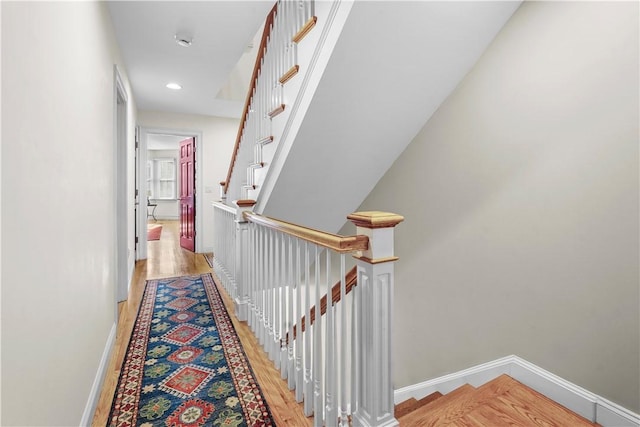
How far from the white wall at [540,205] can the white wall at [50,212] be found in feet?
6.67

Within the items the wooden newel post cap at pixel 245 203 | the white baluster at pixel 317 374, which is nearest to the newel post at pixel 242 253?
the wooden newel post cap at pixel 245 203

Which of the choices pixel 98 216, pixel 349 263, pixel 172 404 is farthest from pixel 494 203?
pixel 98 216

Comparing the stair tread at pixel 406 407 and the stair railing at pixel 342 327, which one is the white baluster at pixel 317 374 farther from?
the stair tread at pixel 406 407

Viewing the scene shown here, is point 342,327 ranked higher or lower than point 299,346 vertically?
higher

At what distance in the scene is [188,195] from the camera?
557cm

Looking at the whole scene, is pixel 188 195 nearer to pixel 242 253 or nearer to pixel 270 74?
pixel 242 253

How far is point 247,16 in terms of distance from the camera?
252 cm

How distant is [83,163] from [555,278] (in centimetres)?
233

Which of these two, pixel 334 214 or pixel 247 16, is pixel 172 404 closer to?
pixel 334 214

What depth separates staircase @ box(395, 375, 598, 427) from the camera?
1.47 m

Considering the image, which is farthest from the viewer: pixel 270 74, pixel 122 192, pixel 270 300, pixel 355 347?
pixel 122 192

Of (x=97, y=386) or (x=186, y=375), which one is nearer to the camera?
(x=97, y=386)

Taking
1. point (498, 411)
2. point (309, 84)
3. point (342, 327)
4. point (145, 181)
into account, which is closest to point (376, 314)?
point (342, 327)

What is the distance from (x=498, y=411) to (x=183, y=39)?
3228mm
